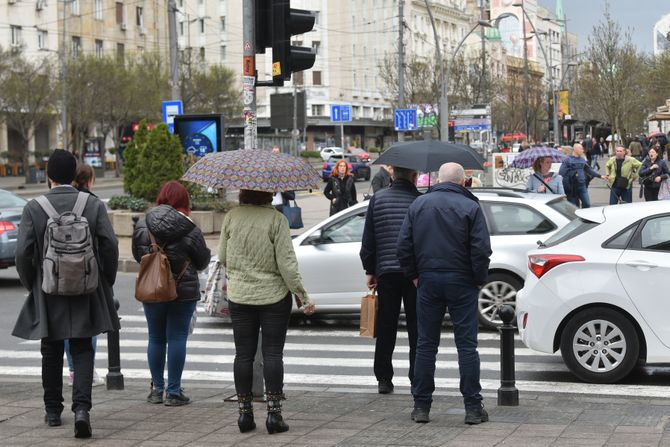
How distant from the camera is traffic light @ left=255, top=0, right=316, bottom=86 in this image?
9881mm

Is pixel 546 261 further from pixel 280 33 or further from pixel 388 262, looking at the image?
pixel 280 33

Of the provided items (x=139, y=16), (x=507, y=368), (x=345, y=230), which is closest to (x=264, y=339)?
(x=507, y=368)

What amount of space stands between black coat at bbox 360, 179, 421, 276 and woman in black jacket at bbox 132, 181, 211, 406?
1192 millimetres

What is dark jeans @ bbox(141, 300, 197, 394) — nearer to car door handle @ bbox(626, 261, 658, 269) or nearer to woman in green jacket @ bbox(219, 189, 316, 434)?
woman in green jacket @ bbox(219, 189, 316, 434)

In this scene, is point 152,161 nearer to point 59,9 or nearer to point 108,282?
point 108,282

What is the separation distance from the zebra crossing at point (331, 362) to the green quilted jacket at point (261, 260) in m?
2.23

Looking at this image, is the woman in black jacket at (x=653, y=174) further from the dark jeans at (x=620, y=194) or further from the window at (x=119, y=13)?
the window at (x=119, y=13)

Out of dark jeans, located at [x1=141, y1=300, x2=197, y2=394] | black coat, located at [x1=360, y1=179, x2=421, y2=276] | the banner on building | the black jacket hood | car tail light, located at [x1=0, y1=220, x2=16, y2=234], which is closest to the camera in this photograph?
the black jacket hood

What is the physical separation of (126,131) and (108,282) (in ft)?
206

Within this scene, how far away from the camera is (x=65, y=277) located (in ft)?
24.0

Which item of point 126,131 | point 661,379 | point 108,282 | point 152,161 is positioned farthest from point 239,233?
point 126,131

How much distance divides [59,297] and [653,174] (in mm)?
15901

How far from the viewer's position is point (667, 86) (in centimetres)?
5725

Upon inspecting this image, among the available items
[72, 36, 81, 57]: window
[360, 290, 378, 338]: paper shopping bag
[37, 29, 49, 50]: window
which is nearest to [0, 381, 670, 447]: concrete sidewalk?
[360, 290, 378, 338]: paper shopping bag
